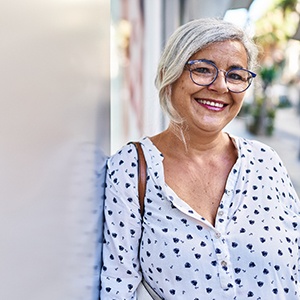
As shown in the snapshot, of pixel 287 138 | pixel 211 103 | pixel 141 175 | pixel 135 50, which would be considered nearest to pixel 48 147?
pixel 141 175

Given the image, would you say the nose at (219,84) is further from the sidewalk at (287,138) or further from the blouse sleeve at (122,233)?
the sidewalk at (287,138)

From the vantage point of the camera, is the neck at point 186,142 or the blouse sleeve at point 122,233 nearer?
the blouse sleeve at point 122,233

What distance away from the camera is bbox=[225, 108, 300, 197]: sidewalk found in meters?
10.1

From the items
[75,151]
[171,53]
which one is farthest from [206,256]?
[171,53]

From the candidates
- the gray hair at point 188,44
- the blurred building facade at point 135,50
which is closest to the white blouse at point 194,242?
the gray hair at point 188,44

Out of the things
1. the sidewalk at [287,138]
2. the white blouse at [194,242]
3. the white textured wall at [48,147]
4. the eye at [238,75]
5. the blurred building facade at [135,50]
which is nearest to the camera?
the white textured wall at [48,147]

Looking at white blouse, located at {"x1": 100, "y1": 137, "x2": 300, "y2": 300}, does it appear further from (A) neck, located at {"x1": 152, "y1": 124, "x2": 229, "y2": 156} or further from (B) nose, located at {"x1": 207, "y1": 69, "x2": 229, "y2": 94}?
(B) nose, located at {"x1": 207, "y1": 69, "x2": 229, "y2": 94}

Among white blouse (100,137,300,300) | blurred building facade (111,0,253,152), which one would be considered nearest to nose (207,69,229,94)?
white blouse (100,137,300,300)

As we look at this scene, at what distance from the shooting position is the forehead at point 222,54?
1.49 metres

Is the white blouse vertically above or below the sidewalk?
above

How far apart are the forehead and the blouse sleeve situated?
1.25 ft

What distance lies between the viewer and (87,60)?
1258 millimetres

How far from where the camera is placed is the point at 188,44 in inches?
58.9

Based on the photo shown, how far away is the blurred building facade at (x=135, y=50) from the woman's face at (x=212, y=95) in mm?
1058
